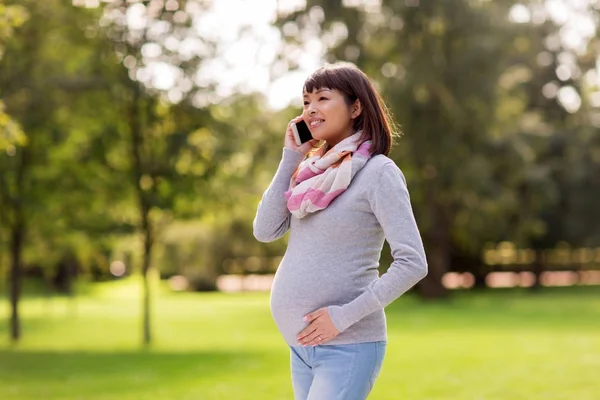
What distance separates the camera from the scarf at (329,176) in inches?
127

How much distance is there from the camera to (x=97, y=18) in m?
18.4

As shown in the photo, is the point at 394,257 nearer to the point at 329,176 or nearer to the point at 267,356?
the point at 329,176

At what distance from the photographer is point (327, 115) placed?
3.36 metres

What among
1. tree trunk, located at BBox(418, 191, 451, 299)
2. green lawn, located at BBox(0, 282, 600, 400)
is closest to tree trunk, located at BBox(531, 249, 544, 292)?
tree trunk, located at BBox(418, 191, 451, 299)

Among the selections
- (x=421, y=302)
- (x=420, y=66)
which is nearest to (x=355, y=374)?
(x=420, y=66)

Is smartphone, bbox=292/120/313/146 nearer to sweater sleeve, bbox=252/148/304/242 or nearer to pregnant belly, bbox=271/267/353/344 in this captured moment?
sweater sleeve, bbox=252/148/304/242

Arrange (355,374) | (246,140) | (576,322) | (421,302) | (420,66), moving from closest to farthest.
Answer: (355,374) < (246,140) < (576,322) < (420,66) < (421,302)

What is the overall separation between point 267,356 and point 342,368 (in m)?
13.6

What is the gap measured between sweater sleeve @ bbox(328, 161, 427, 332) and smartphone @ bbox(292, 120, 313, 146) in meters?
0.49

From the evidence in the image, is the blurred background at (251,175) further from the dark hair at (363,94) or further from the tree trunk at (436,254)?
the dark hair at (363,94)

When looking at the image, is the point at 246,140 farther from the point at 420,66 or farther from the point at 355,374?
the point at 355,374

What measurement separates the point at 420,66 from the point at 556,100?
1642cm

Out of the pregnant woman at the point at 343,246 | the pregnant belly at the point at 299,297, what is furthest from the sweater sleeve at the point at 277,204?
the pregnant belly at the point at 299,297

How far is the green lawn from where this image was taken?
1189cm
